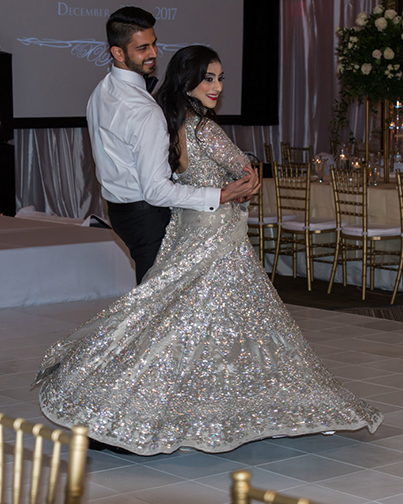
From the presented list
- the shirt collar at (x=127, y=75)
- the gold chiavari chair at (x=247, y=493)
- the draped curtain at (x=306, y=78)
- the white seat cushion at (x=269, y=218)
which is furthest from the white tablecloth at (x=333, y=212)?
the gold chiavari chair at (x=247, y=493)

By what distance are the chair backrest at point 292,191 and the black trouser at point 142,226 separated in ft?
12.1

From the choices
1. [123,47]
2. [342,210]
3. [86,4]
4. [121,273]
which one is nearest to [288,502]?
[123,47]

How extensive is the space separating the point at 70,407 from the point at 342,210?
436 cm

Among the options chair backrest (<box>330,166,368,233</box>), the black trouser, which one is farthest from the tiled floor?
chair backrest (<box>330,166,368,233</box>)

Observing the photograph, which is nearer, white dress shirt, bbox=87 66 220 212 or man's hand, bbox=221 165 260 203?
white dress shirt, bbox=87 66 220 212

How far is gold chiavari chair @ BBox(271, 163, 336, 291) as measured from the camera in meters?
6.77

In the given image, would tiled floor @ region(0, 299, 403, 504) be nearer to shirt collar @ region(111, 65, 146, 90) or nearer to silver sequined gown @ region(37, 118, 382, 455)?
silver sequined gown @ region(37, 118, 382, 455)

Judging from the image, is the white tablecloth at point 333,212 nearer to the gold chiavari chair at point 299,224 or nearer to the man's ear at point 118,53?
the gold chiavari chair at point 299,224

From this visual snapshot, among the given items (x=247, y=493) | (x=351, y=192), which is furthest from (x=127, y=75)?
(x=351, y=192)

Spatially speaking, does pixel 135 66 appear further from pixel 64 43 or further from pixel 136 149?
pixel 64 43

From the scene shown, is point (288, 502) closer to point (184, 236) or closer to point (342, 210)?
point (184, 236)

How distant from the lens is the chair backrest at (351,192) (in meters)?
6.31

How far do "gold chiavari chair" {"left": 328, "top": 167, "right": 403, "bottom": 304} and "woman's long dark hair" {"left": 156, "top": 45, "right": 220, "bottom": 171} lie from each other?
11.0 feet

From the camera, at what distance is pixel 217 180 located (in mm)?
3082
